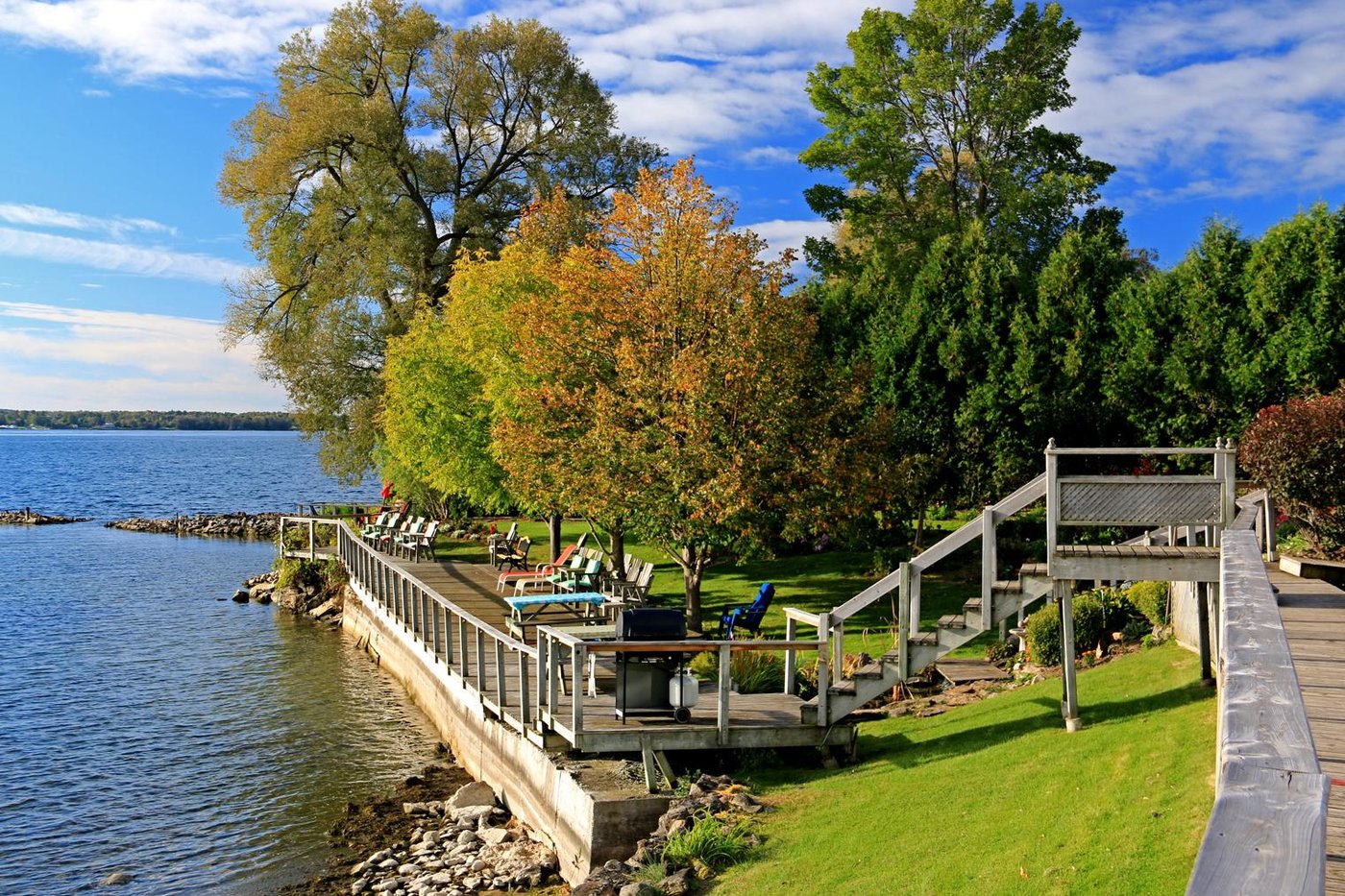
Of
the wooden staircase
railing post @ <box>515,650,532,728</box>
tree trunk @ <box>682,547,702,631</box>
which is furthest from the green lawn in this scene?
railing post @ <box>515,650,532,728</box>

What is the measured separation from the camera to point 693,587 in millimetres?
21594

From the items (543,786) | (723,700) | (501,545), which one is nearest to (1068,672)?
(723,700)

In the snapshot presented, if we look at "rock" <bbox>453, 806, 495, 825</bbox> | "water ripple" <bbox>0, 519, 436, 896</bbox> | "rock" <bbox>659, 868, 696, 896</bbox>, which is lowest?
"water ripple" <bbox>0, 519, 436, 896</bbox>

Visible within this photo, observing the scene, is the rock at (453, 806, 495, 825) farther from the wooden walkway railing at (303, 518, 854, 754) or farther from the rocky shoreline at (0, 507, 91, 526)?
the rocky shoreline at (0, 507, 91, 526)

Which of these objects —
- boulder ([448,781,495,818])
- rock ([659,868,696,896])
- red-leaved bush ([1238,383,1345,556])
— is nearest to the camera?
rock ([659,868,696,896])

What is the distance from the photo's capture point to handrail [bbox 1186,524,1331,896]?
90.7 inches

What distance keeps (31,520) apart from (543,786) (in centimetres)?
7689

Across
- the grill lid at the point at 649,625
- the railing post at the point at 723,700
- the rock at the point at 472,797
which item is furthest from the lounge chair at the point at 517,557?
the railing post at the point at 723,700

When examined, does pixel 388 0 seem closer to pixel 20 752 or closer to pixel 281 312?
pixel 281 312

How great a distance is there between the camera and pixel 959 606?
2169 cm

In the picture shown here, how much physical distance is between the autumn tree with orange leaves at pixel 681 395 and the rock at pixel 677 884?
1013 centimetres

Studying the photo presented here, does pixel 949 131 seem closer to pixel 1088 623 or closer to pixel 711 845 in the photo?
pixel 1088 623

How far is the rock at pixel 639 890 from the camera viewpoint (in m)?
9.38

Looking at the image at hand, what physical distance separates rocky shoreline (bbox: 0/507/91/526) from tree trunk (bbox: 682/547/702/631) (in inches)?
2706
